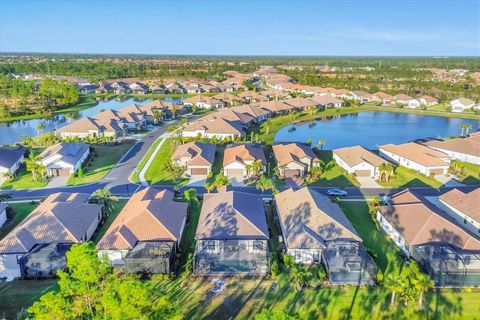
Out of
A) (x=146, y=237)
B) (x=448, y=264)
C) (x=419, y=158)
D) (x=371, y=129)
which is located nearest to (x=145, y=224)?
(x=146, y=237)

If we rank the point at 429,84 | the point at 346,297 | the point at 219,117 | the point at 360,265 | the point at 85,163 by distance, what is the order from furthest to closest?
the point at 429,84 < the point at 219,117 < the point at 85,163 < the point at 360,265 < the point at 346,297

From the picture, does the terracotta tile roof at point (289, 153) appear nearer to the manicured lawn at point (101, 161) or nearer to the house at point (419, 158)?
the house at point (419, 158)

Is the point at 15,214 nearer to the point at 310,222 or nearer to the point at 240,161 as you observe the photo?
the point at 240,161

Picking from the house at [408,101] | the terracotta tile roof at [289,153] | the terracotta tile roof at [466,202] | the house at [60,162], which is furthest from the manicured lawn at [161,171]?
the house at [408,101]

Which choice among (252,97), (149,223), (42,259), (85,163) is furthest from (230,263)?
(252,97)

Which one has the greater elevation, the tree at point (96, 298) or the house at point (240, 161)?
the tree at point (96, 298)

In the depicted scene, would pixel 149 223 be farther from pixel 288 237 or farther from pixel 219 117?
pixel 219 117

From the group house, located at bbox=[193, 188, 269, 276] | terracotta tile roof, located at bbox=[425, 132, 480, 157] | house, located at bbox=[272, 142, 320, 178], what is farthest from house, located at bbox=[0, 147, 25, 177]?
terracotta tile roof, located at bbox=[425, 132, 480, 157]
